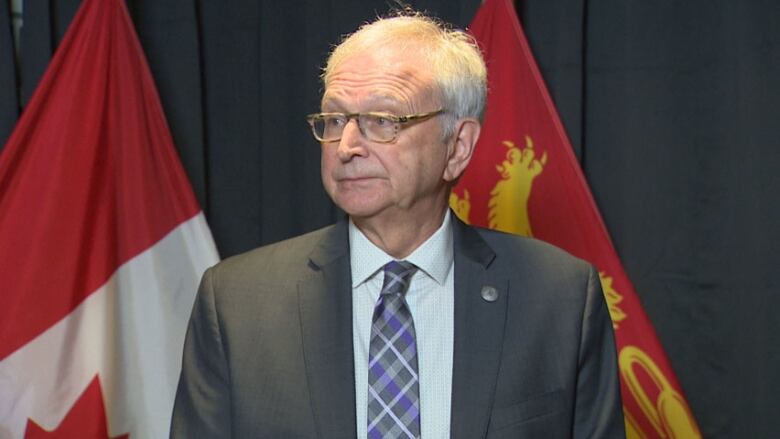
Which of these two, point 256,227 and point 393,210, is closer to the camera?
point 393,210

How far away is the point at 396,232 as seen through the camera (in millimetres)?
1674

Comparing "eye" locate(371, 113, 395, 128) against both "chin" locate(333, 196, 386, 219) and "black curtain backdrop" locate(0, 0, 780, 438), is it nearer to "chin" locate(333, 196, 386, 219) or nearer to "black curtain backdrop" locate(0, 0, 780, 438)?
"chin" locate(333, 196, 386, 219)

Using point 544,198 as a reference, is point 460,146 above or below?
above

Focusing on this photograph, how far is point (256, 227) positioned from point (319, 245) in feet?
3.59

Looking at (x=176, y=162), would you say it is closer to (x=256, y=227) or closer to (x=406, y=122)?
(x=256, y=227)

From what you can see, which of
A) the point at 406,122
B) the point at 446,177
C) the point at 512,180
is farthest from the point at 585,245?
the point at 406,122

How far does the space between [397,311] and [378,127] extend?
30cm

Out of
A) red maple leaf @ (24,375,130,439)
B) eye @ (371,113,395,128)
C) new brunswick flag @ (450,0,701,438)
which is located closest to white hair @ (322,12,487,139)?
eye @ (371,113,395,128)

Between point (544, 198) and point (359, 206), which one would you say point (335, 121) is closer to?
point (359, 206)

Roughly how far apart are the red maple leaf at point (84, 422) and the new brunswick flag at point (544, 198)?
3.30ft

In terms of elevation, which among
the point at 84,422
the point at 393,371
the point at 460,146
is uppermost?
the point at 460,146

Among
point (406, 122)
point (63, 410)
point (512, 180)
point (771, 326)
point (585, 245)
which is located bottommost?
point (63, 410)

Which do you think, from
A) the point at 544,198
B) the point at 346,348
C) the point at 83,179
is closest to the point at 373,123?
the point at 346,348

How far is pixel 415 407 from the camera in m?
1.54
